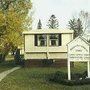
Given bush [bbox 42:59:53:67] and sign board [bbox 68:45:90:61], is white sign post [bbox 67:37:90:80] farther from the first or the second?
bush [bbox 42:59:53:67]

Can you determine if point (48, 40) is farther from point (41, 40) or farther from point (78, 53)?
point (78, 53)

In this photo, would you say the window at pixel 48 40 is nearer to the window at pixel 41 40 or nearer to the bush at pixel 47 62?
the window at pixel 41 40

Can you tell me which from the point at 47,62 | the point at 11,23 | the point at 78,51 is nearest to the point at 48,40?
the point at 47,62

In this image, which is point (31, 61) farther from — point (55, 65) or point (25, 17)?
point (25, 17)

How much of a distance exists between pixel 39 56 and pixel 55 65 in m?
2.11

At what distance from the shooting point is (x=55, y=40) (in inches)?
1773

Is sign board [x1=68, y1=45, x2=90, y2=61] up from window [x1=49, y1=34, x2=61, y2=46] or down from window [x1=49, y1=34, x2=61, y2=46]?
down

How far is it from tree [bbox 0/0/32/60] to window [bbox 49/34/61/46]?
396 centimetres

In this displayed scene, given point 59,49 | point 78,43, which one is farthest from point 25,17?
point 78,43

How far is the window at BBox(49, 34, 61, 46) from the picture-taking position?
148 feet

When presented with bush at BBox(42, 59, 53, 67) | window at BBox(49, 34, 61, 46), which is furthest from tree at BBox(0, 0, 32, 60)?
bush at BBox(42, 59, 53, 67)

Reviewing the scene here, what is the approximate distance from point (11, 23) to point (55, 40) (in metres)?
5.46

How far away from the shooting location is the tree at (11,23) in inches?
1799

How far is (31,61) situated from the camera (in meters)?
44.7
